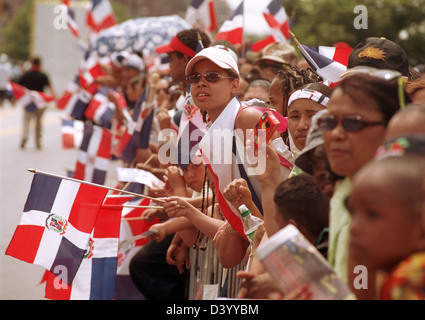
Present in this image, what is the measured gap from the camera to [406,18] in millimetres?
27141

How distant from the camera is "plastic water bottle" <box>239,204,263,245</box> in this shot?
374 centimetres

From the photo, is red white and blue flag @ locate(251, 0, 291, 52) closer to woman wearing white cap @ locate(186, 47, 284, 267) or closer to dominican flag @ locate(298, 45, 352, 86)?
dominican flag @ locate(298, 45, 352, 86)

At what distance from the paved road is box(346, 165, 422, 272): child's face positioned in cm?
493

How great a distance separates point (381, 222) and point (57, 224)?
2.99 metres

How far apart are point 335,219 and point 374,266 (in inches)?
17.7

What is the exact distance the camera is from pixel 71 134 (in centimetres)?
951

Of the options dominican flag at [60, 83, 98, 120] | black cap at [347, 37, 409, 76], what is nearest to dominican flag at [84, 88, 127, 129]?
dominican flag at [60, 83, 98, 120]

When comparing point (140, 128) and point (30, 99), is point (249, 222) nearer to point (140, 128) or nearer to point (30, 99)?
point (140, 128)

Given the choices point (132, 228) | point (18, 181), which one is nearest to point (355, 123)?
point (132, 228)

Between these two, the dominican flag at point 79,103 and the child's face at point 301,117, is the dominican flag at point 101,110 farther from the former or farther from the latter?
the child's face at point 301,117

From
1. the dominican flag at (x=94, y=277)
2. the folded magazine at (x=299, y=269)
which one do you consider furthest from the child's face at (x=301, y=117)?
the folded magazine at (x=299, y=269)

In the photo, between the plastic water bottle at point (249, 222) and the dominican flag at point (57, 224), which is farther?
the dominican flag at point (57, 224)

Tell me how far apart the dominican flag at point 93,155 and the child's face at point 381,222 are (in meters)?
6.93

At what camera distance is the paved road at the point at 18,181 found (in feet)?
22.8
